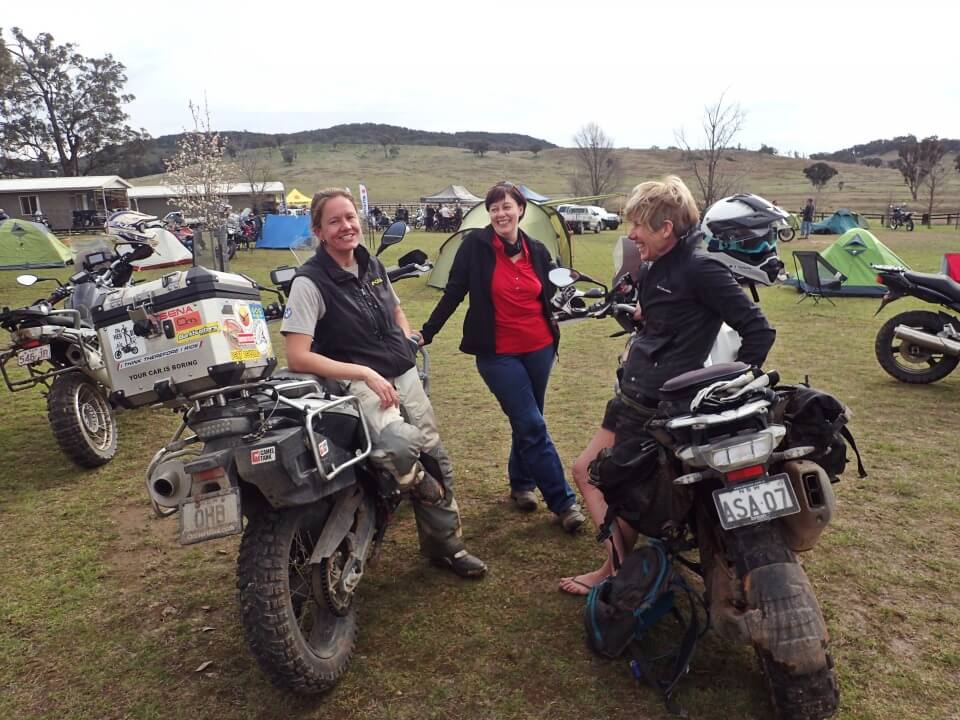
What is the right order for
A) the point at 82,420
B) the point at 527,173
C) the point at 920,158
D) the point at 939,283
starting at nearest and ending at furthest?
the point at 82,420
the point at 939,283
the point at 920,158
the point at 527,173

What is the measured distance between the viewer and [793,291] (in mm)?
11938

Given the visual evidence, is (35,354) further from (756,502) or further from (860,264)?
(860,264)

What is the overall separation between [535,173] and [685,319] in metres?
86.6

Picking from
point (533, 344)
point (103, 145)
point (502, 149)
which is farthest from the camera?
point (502, 149)

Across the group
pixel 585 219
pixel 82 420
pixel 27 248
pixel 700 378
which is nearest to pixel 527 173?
pixel 585 219

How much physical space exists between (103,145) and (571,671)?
62.3m

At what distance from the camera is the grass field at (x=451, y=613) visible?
2.33 meters

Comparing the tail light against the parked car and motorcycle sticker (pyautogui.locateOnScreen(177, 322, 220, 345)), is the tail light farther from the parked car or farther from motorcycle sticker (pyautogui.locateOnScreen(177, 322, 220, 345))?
the parked car

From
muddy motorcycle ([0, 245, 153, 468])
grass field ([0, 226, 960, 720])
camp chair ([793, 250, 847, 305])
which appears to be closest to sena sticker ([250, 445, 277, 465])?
grass field ([0, 226, 960, 720])

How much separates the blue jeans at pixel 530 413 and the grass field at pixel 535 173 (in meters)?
49.3

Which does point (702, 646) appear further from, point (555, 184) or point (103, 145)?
point (555, 184)

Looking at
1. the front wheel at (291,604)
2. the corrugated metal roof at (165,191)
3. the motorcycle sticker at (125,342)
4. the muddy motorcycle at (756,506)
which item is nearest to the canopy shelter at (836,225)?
the muddy motorcycle at (756,506)

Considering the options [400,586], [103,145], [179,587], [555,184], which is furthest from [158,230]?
[555,184]

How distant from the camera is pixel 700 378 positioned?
2.22m
